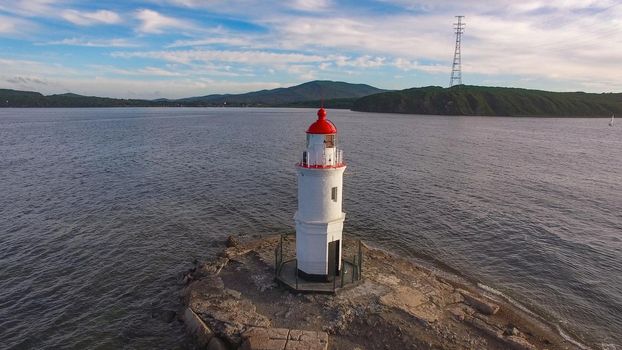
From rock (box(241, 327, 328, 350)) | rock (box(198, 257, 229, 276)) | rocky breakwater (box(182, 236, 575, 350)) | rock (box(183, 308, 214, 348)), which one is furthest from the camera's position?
rock (box(198, 257, 229, 276))

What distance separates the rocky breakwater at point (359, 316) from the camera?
14273mm

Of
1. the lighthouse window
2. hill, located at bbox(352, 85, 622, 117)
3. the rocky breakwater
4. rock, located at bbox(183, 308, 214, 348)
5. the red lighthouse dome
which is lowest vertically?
rock, located at bbox(183, 308, 214, 348)

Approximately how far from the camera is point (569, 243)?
27.0m

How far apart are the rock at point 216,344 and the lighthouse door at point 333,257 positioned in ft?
18.1

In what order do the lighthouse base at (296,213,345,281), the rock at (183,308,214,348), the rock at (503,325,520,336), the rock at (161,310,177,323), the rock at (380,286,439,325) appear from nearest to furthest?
the rock at (183,308,214,348) < the rock at (503,325,520,336) < the rock at (380,286,439,325) < the lighthouse base at (296,213,345,281) < the rock at (161,310,177,323)

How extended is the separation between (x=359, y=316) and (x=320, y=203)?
15.8 ft

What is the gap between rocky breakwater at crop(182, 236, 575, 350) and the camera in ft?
46.8

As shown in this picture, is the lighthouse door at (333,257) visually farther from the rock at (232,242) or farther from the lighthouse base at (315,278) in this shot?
the rock at (232,242)

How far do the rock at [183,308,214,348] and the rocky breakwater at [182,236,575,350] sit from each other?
38mm

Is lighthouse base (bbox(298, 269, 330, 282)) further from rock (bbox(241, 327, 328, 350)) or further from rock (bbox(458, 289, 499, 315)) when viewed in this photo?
rock (bbox(458, 289, 499, 315))

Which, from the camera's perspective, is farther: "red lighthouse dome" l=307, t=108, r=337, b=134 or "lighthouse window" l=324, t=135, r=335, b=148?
"lighthouse window" l=324, t=135, r=335, b=148

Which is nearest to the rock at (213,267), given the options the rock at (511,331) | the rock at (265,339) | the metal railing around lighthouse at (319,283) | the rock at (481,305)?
the metal railing around lighthouse at (319,283)

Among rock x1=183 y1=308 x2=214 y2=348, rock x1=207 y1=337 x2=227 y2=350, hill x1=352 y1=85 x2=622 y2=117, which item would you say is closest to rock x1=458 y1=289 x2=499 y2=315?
rock x1=207 y1=337 x2=227 y2=350

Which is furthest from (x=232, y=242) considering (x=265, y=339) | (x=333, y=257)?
(x=265, y=339)
